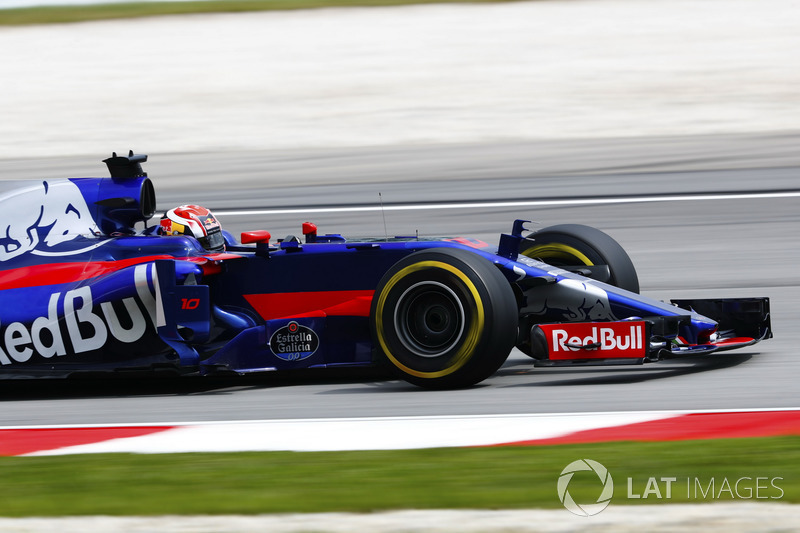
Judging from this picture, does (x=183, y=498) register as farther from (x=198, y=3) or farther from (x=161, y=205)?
(x=198, y=3)

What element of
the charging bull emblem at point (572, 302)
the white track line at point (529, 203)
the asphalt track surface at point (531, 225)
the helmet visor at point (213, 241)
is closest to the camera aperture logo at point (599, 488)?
the asphalt track surface at point (531, 225)

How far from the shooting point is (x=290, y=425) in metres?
6.46

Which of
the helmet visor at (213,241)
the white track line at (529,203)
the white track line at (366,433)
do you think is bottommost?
the white track line at (366,433)

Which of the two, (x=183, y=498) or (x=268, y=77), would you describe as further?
(x=268, y=77)

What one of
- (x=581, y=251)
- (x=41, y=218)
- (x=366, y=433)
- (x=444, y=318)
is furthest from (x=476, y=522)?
(x=41, y=218)

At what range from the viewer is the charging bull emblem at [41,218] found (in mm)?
7852

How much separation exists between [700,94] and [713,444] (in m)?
14.4

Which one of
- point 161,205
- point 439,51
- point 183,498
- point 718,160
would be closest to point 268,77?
point 439,51

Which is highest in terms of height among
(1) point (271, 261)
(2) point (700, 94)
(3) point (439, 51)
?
(3) point (439, 51)

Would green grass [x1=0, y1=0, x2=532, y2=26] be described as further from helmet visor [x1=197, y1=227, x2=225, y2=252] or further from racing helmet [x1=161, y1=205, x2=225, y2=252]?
racing helmet [x1=161, y1=205, x2=225, y2=252]

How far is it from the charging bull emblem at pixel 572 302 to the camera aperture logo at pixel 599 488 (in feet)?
6.50

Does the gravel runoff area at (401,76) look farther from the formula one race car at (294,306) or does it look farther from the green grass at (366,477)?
the green grass at (366,477)

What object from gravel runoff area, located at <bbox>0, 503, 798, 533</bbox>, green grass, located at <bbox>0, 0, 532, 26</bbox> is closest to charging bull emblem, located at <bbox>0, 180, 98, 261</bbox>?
gravel runoff area, located at <bbox>0, 503, 798, 533</bbox>

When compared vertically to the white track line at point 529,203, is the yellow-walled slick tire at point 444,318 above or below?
below
